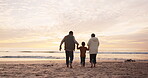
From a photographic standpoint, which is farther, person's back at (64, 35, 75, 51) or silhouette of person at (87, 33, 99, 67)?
silhouette of person at (87, 33, 99, 67)

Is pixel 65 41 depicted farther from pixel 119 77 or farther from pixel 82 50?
pixel 119 77

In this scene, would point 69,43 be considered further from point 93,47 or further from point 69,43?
point 93,47

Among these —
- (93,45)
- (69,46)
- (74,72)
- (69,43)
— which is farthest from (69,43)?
(74,72)

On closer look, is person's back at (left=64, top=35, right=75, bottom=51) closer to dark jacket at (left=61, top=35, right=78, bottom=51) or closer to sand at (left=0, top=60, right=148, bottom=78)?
dark jacket at (left=61, top=35, right=78, bottom=51)

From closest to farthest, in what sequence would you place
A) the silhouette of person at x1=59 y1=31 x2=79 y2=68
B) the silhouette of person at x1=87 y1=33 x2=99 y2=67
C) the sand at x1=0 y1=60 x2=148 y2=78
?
the sand at x1=0 y1=60 x2=148 y2=78
the silhouette of person at x1=59 y1=31 x2=79 y2=68
the silhouette of person at x1=87 y1=33 x2=99 y2=67

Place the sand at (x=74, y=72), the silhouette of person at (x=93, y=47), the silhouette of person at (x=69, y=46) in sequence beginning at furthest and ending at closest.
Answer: the silhouette of person at (x=93, y=47)
the silhouette of person at (x=69, y=46)
the sand at (x=74, y=72)

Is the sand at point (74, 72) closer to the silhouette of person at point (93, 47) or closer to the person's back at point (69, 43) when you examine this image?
the silhouette of person at point (93, 47)

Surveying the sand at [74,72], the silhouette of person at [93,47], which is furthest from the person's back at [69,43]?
the sand at [74,72]

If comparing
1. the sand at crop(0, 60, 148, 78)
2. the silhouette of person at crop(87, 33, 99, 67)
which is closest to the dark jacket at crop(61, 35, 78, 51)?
the silhouette of person at crop(87, 33, 99, 67)

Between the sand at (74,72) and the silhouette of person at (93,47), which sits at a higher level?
the silhouette of person at (93,47)

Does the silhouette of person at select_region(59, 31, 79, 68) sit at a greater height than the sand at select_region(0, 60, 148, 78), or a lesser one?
greater

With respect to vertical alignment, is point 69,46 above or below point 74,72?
above

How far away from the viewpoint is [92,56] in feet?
38.3

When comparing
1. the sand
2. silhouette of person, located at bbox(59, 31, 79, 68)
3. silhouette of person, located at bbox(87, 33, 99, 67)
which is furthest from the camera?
silhouette of person, located at bbox(87, 33, 99, 67)
